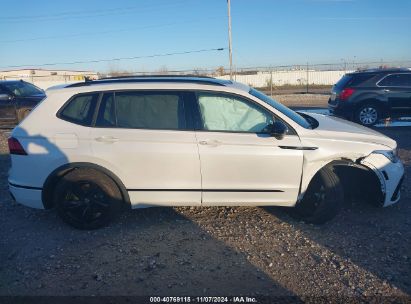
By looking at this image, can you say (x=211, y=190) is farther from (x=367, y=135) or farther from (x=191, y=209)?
(x=367, y=135)

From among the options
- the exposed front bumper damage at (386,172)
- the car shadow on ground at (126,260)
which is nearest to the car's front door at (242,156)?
the car shadow on ground at (126,260)

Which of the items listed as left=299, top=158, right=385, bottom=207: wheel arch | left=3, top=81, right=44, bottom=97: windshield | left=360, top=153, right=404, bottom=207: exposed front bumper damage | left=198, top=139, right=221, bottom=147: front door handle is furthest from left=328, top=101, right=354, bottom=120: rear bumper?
left=3, top=81, right=44, bottom=97: windshield

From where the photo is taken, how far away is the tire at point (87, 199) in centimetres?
397

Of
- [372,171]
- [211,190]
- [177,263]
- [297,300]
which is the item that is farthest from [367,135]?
[177,263]

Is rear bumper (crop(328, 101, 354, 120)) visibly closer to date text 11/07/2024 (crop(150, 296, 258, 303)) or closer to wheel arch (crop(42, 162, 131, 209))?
wheel arch (crop(42, 162, 131, 209))

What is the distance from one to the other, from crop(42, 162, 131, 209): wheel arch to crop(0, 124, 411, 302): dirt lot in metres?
0.28

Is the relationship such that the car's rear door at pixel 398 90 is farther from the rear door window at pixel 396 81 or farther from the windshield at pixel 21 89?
the windshield at pixel 21 89

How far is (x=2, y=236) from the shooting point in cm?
409

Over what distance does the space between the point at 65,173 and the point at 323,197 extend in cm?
299

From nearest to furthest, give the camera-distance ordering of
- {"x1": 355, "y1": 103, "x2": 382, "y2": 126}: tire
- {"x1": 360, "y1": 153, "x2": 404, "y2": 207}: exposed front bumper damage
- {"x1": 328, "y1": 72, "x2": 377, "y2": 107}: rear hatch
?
{"x1": 360, "y1": 153, "x2": 404, "y2": 207}: exposed front bumper damage
{"x1": 328, "y1": 72, "x2": 377, "y2": 107}: rear hatch
{"x1": 355, "y1": 103, "x2": 382, "y2": 126}: tire

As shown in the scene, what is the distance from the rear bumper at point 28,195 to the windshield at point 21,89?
29.2ft

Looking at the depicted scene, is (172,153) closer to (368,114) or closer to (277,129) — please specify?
(277,129)

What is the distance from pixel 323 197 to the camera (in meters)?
4.02

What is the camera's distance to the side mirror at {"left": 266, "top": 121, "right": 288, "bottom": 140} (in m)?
3.81
